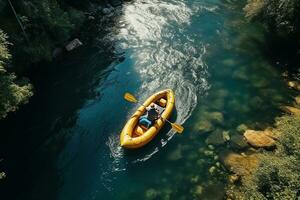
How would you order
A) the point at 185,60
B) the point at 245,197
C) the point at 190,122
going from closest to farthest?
the point at 245,197 → the point at 190,122 → the point at 185,60

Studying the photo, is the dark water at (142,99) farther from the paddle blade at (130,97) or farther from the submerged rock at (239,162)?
the paddle blade at (130,97)

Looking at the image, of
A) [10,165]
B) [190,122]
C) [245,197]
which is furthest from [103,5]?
[245,197]

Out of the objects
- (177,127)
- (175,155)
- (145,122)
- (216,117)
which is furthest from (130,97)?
(216,117)

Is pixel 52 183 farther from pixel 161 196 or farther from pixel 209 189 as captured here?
pixel 209 189

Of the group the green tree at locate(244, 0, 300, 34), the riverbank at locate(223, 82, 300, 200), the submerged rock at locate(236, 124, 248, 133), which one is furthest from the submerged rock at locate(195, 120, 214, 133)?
the green tree at locate(244, 0, 300, 34)

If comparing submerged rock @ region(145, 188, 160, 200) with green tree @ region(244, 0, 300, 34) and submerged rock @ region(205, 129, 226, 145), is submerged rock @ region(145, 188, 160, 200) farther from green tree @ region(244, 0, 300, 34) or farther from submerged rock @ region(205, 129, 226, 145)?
green tree @ region(244, 0, 300, 34)
